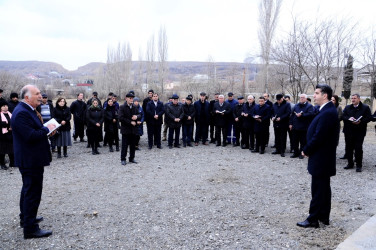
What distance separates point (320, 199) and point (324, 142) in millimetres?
833

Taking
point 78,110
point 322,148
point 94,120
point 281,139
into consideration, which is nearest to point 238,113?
point 281,139

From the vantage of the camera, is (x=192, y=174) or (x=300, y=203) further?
(x=192, y=174)

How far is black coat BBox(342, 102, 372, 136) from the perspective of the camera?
7.66 meters

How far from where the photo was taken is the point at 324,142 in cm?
412

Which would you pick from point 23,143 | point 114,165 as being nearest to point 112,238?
point 23,143

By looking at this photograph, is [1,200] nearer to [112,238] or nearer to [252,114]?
[112,238]

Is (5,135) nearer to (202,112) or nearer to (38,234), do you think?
(38,234)

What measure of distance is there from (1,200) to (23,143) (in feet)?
7.88

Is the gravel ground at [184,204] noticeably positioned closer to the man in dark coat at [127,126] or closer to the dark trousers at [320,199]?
the dark trousers at [320,199]

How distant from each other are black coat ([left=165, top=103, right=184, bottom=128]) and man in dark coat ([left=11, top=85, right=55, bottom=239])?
6.85 meters

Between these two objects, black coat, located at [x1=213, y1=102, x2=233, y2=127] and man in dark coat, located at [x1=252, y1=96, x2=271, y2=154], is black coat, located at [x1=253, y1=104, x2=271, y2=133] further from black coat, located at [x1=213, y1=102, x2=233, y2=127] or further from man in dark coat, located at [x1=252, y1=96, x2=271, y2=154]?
black coat, located at [x1=213, y1=102, x2=233, y2=127]

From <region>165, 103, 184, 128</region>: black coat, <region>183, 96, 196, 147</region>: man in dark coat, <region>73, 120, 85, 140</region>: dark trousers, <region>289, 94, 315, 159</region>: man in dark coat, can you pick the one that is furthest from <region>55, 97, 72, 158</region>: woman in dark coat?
<region>289, 94, 315, 159</region>: man in dark coat

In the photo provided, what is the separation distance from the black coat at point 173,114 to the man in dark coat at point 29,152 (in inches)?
270

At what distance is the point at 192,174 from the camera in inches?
291
